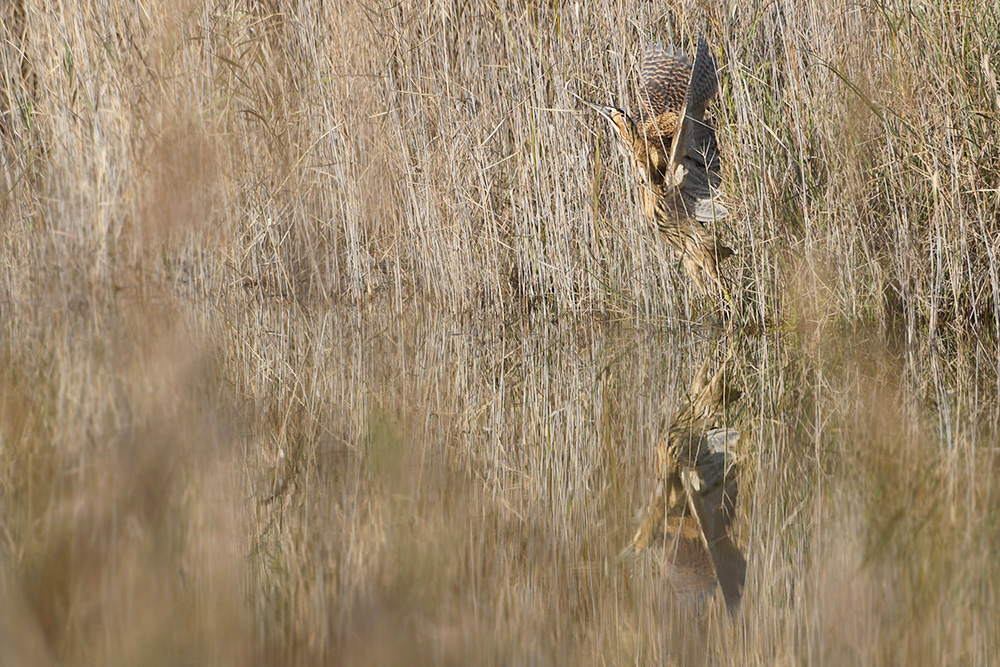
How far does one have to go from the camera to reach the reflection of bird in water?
4.28 feet

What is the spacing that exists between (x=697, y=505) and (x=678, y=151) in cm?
107

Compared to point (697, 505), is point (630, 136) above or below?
above

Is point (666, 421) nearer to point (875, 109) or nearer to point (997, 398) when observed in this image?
point (997, 398)

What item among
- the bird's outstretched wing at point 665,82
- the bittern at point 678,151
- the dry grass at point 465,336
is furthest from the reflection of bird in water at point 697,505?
the bird's outstretched wing at point 665,82

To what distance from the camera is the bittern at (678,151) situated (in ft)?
8.10

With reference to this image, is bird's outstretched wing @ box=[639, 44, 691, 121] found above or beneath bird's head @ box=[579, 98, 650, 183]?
above

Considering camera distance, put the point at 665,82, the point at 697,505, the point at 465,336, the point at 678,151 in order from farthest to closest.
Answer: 1. the point at 465,336
2. the point at 665,82
3. the point at 678,151
4. the point at 697,505

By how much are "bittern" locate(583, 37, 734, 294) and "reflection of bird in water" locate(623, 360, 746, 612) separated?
50cm

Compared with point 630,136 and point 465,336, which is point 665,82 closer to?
point 630,136

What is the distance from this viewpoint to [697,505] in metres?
1.59

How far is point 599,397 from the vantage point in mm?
2203

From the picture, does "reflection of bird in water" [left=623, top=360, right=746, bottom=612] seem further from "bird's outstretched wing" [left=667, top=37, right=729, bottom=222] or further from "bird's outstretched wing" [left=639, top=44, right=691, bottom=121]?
"bird's outstretched wing" [left=639, top=44, right=691, bottom=121]

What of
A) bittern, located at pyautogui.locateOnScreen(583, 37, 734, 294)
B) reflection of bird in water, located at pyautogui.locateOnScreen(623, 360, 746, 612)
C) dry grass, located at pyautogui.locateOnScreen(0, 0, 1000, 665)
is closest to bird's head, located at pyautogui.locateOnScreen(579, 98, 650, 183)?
bittern, located at pyautogui.locateOnScreen(583, 37, 734, 294)

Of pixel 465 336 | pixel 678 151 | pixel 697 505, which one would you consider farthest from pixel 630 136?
pixel 697 505
